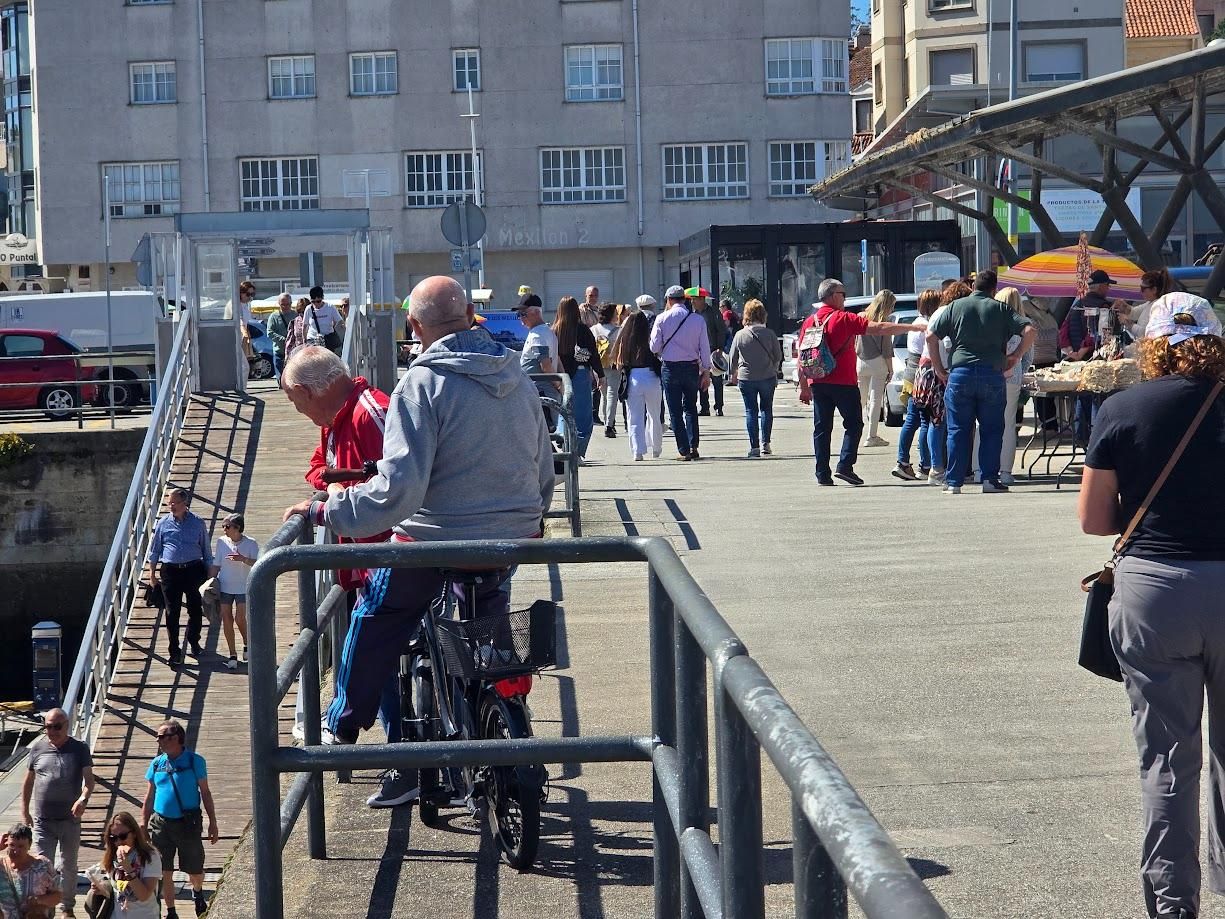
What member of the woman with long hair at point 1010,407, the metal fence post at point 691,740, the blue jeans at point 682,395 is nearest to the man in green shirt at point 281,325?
the blue jeans at point 682,395

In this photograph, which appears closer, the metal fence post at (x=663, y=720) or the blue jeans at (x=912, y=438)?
the metal fence post at (x=663, y=720)

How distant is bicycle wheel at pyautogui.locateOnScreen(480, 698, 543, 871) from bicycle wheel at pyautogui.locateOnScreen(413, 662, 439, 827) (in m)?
0.30

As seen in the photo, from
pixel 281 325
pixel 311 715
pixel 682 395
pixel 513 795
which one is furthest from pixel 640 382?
pixel 281 325

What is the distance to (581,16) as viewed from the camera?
55.3 meters

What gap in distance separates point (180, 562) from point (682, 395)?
5235mm

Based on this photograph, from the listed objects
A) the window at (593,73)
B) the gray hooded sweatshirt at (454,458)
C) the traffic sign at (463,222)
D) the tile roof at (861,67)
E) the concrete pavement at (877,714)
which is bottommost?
the concrete pavement at (877,714)

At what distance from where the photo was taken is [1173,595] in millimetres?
4570

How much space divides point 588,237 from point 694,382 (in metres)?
39.1

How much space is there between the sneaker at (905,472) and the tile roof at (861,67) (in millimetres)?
67156

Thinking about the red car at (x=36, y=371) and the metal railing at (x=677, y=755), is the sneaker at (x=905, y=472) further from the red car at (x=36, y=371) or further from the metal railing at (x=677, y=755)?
the red car at (x=36, y=371)

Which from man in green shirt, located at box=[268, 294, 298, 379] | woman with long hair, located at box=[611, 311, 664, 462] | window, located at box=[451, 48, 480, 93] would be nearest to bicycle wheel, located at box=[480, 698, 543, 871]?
woman with long hair, located at box=[611, 311, 664, 462]

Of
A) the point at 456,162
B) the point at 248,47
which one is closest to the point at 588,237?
the point at 456,162

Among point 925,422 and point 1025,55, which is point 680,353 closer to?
point 925,422

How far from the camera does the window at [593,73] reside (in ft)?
182
